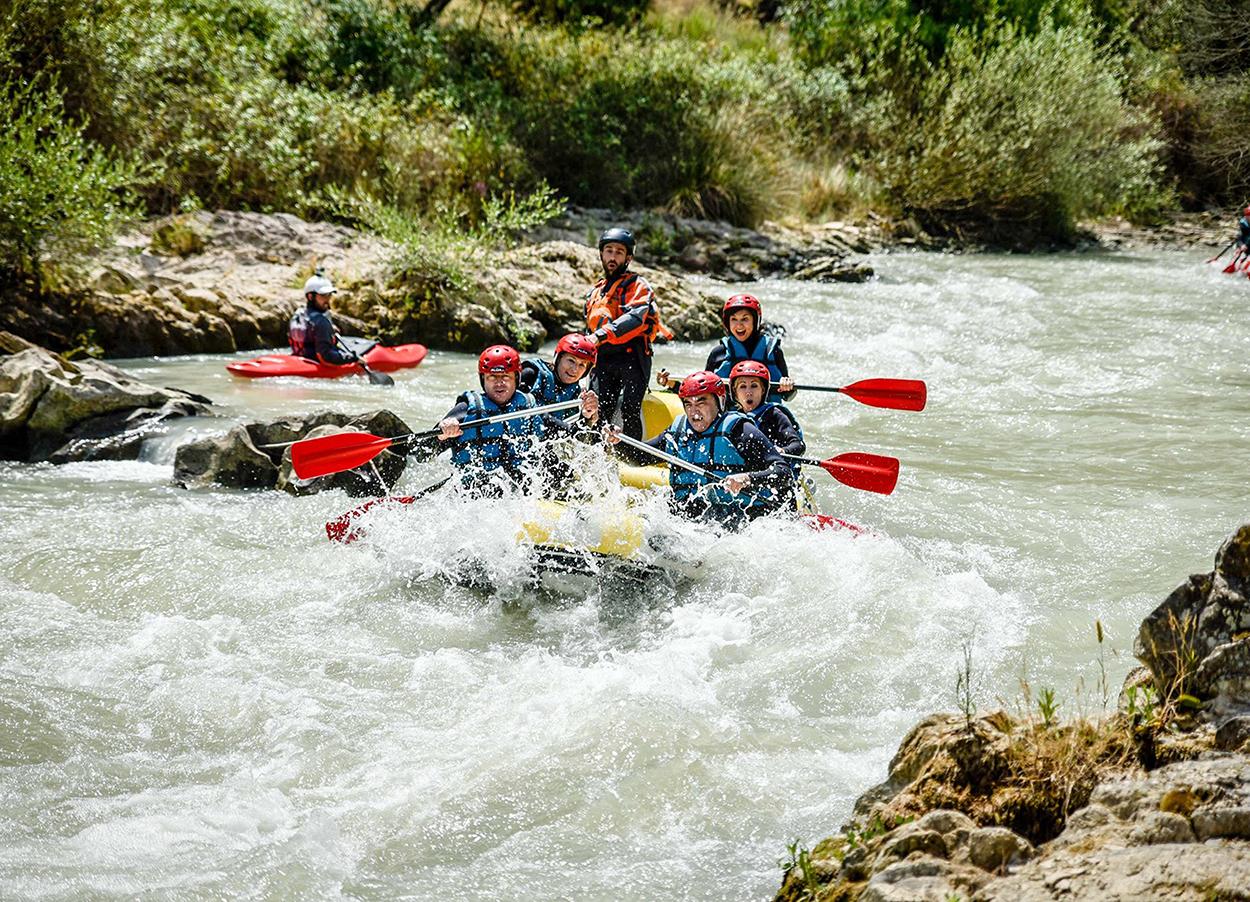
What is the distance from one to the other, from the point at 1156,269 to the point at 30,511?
50.7 ft

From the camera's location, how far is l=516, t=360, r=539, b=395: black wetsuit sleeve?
6805mm

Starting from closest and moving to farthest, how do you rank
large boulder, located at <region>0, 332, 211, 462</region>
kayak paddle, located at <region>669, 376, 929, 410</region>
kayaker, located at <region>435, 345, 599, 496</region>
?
kayaker, located at <region>435, 345, 599, 496</region>, kayak paddle, located at <region>669, 376, 929, 410</region>, large boulder, located at <region>0, 332, 211, 462</region>

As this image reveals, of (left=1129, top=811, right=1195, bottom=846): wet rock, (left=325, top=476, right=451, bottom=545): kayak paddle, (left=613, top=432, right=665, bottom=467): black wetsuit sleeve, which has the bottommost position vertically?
(left=325, top=476, right=451, bottom=545): kayak paddle

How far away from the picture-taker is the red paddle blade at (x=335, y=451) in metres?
5.98

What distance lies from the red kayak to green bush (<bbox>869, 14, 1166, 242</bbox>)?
1093 cm

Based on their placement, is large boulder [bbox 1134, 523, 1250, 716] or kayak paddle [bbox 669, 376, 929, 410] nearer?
large boulder [bbox 1134, 523, 1250, 716]

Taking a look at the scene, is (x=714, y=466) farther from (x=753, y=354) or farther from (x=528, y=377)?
(x=753, y=354)

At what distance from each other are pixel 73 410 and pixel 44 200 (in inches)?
109

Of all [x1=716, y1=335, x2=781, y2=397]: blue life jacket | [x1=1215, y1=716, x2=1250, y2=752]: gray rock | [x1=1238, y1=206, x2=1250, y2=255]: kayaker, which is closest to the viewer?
[x1=1215, y1=716, x2=1250, y2=752]: gray rock

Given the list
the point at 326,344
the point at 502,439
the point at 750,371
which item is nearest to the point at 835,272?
the point at 326,344

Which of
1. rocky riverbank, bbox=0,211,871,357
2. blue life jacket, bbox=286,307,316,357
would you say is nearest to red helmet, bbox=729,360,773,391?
blue life jacket, bbox=286,307,316,357

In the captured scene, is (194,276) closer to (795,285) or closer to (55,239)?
(55,239)

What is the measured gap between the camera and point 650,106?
680 inches

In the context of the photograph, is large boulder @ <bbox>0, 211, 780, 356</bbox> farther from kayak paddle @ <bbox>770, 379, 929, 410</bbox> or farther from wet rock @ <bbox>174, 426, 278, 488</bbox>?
kayak paddle @ <bbox>770, 379, 929, 410</bbox>
